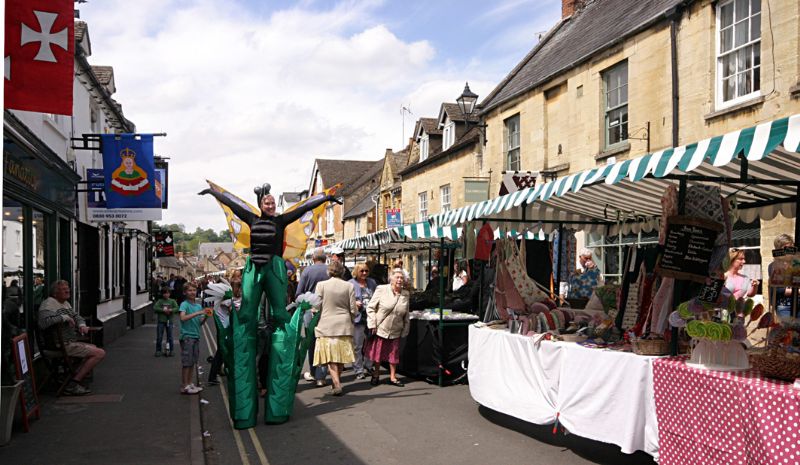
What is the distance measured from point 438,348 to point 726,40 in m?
7.41

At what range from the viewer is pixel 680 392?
4992mm

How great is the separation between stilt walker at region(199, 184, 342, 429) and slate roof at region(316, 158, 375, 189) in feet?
161

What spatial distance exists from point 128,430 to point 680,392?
561 centimetres

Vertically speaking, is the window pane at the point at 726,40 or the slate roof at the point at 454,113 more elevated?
the slate roof at the point at 454,113

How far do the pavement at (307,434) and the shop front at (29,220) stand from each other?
4.77 ft

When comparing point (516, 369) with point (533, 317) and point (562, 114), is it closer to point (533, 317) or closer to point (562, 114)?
point (533, 317)

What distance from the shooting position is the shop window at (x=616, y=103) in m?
14.8

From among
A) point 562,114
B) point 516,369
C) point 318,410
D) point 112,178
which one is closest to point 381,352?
point 318,410

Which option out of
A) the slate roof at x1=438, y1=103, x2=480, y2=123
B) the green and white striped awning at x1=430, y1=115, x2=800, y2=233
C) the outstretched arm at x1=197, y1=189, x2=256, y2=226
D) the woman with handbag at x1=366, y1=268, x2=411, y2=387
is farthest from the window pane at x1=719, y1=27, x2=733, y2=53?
the slate roof at x1=438, y1=103, x2=480, y2=123

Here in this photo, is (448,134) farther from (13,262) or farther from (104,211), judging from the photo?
(13,262)

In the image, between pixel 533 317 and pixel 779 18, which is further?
pixel 779 18

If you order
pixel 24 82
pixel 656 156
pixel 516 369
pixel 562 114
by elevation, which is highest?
Result: pixel 562 114

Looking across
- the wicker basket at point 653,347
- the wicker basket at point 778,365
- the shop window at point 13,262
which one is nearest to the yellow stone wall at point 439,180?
the shop window at point 13,262

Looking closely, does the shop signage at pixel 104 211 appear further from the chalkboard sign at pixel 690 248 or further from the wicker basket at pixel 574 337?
the chalkboard sign at pixel 690 248
